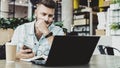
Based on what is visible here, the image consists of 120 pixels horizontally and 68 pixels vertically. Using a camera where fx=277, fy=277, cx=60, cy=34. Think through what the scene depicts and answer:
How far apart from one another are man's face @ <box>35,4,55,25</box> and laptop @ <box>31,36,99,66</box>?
1.88 feet

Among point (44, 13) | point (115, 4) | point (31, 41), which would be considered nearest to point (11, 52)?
point (31, 41)

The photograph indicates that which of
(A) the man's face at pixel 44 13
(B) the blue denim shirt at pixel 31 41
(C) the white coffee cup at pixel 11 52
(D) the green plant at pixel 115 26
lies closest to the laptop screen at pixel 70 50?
(C) the white coffee cup at pixel 11 52

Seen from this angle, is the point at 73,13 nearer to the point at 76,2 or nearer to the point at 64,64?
the point at 76,2

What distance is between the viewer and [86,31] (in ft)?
35.3

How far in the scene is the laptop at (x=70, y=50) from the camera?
55.1 inches

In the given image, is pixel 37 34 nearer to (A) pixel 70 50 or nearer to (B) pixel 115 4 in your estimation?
(A) pixel 70 50

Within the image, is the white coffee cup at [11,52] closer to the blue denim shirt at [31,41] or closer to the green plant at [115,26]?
the blue denim shirt at [31,41]

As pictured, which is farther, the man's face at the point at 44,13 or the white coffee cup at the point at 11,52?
the man's face at the point at 44,13

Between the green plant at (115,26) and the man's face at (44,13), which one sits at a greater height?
the man's face at (44,13)

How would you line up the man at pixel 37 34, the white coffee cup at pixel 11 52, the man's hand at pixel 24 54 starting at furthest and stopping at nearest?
the man at pixel 37 34 < the man's hand at pixel 24 54 < the white coffee cup at pixel 11 52

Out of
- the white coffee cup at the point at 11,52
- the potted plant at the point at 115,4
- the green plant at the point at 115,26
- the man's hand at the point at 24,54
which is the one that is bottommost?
the green plant at the point at 115,26

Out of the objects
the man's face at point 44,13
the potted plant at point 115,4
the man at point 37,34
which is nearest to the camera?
the man at point 37,34

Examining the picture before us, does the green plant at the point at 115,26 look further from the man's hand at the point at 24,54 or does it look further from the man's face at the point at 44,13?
the man's hand at the point at 24,54

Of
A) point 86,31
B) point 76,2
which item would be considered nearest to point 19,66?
point 86,31
